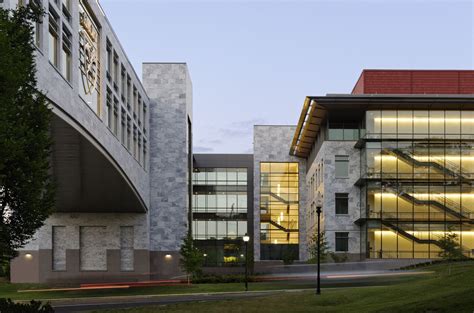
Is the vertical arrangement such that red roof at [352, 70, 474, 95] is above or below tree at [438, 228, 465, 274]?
above

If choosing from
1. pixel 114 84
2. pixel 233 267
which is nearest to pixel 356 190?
pixel 114 84

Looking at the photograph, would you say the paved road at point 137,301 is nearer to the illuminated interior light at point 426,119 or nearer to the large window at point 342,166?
the illuminated interior light at point 426,119

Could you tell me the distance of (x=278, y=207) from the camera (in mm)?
100250

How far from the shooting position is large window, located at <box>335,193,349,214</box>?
7012 cm

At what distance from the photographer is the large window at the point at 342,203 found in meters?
70.1

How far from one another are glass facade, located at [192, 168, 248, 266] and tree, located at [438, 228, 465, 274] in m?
40.9

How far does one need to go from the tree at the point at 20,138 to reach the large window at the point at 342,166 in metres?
49.1

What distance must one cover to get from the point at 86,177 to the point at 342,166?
25971 mm

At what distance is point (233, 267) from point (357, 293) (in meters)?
66.3

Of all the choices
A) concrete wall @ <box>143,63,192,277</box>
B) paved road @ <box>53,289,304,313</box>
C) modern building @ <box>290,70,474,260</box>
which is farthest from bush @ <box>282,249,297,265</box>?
paved road @ <box>53,289,304,313</box>

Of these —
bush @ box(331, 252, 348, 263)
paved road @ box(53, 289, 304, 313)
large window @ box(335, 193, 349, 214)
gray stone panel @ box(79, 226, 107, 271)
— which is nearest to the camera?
paved road @ box(53, 289, 304, 313)

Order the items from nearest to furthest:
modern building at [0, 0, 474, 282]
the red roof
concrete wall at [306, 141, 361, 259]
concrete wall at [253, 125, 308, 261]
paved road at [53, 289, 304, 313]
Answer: paved road at [53, 289, 304, 313] → modern building at [0, 0, 474, 282] → concrete wall at [306, 141, 361, 259] → the red roof → concrete wall at [253, 125, 308, 261]

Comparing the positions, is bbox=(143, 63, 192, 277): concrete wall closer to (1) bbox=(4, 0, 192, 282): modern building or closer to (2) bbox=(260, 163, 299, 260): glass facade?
(1) bbox=(4, 0, 192, 282): modern building

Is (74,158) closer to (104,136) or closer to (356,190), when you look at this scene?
(104,136)
